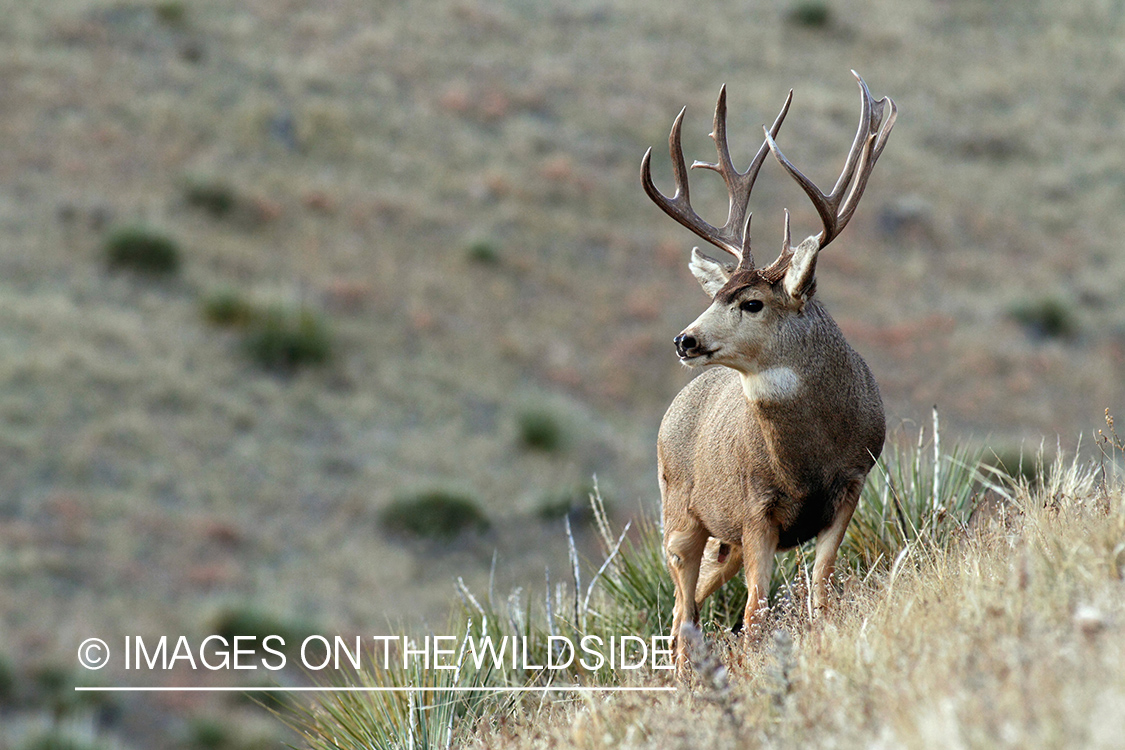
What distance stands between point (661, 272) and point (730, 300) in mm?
19544

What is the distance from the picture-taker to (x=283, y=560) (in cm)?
1780

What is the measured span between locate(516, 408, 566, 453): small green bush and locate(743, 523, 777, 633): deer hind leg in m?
14.8

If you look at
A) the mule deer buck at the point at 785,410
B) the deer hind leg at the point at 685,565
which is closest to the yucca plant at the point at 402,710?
the deer hind leg at the point at 685,565

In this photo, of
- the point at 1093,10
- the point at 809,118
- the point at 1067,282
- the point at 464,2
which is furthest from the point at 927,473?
the point at 1093,10

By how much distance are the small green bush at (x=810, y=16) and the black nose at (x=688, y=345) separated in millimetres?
30478

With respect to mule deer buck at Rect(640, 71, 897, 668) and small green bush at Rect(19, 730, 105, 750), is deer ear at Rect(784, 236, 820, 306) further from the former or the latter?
small green bush at Rect(19, 730, 105, 750)

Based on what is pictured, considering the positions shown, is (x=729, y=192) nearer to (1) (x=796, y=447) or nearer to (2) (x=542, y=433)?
(1) (x=796, y=447)

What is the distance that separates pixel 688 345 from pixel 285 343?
1666 centimetres

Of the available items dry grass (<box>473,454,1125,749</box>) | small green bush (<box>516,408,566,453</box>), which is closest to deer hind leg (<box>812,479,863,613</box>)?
dry grass (<box>473,454,1125,749</box>)

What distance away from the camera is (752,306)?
5.56m

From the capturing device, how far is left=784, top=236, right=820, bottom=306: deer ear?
5.38 m

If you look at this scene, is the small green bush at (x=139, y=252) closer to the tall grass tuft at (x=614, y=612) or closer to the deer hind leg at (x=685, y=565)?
the tall grass tuft at (x=614, y=612)

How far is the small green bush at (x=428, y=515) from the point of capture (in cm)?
1872

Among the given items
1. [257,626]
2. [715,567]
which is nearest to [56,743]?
[257,626]
